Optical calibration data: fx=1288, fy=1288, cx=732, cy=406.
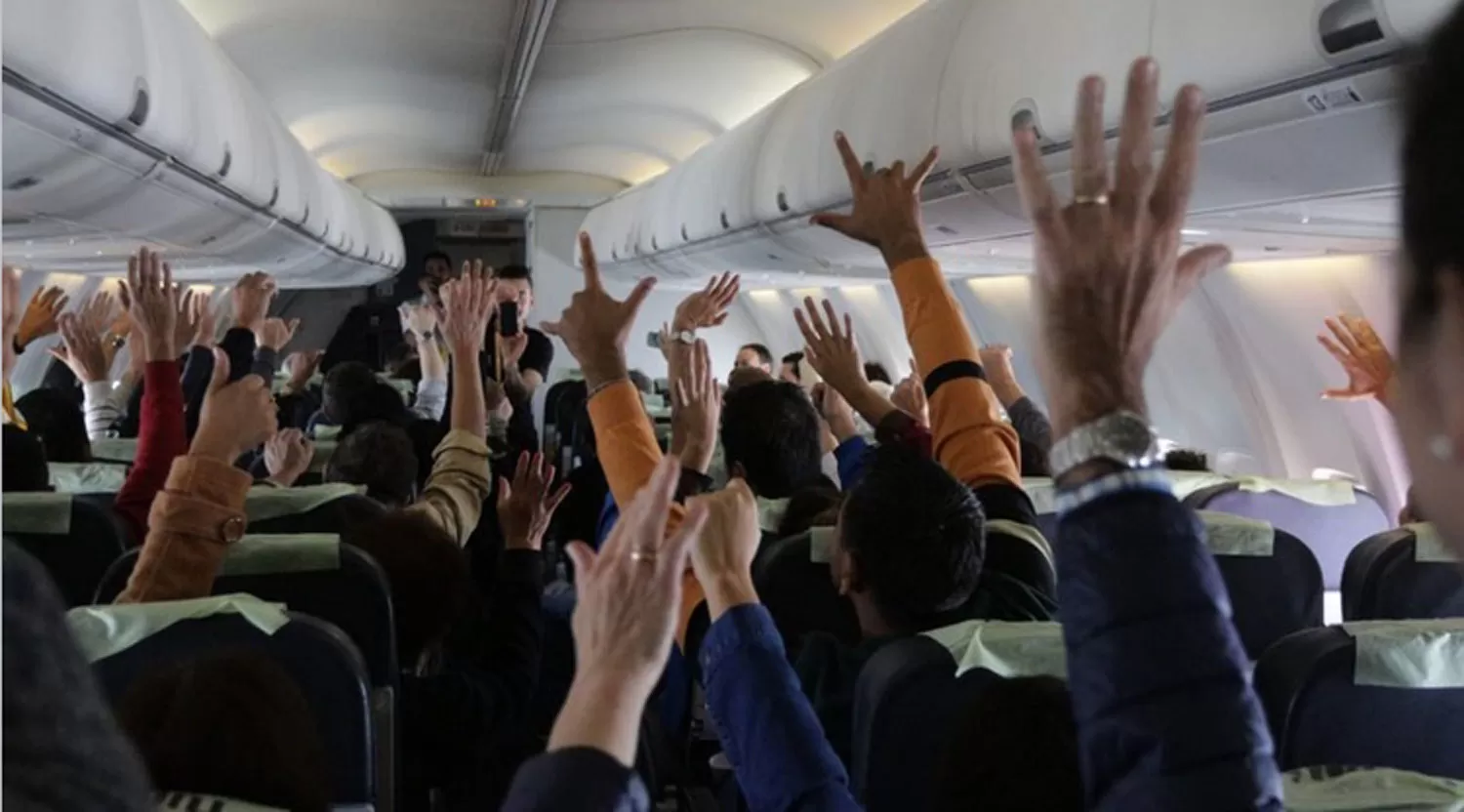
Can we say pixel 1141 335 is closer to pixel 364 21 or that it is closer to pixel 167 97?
pixel 167 97

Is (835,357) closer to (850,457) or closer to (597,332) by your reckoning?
(850,457)

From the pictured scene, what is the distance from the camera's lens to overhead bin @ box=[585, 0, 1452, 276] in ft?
8.73

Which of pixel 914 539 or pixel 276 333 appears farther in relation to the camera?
pixel 276 333

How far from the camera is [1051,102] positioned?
3.79 meters

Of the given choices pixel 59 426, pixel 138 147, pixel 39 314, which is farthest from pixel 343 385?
pixel 39 314

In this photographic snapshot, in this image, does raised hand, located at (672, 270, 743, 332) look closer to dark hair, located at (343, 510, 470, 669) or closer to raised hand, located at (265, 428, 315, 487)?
dark hair, located at (343, 510, 470, 669)

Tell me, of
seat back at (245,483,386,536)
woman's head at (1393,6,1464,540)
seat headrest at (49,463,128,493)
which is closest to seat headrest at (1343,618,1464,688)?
woman's head at (1393,6,1464,540)

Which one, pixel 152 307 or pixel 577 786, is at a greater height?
pixel 152 307

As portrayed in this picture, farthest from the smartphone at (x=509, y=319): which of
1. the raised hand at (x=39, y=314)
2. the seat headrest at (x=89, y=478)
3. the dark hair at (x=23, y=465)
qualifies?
the dark hair at (x=23, y=465)

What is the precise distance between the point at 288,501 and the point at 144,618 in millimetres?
1423

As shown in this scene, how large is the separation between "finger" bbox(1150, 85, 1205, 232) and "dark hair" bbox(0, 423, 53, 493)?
345 cm

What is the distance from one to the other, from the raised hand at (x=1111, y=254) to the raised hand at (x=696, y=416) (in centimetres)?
150

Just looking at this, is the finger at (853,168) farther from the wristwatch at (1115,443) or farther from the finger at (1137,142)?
the wristwatch at (1115,443)

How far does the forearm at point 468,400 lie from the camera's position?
12.2ft
